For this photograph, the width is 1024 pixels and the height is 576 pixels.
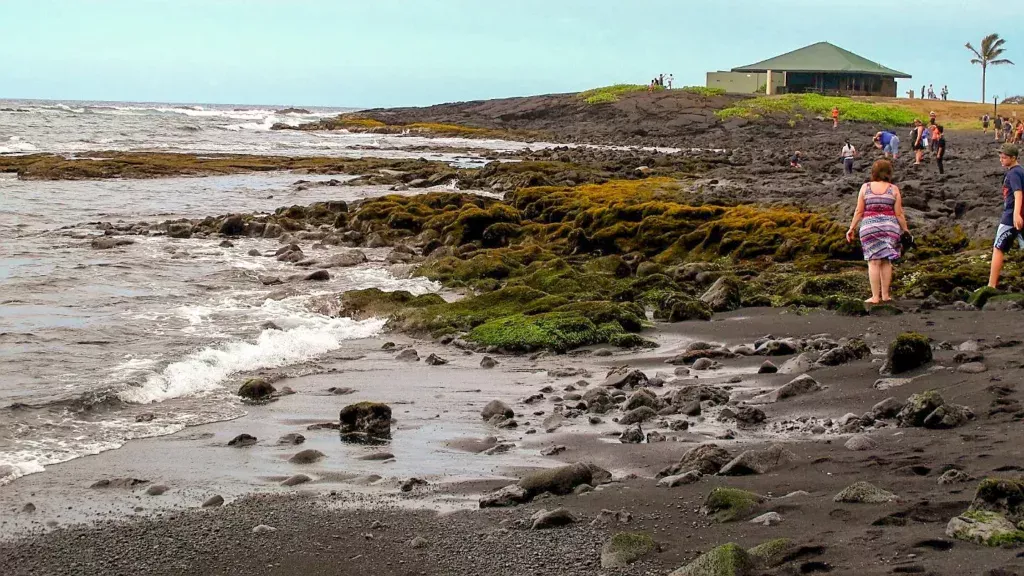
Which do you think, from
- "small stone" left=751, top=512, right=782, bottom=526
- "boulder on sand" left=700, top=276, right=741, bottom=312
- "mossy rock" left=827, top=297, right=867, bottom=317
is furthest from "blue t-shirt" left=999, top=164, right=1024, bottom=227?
"small stone" left=751, top=512, right=782, bottom=526

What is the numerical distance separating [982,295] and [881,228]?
1.26m

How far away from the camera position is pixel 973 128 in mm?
56438

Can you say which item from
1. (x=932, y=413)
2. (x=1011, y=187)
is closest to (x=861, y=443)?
(x=932, y=413)

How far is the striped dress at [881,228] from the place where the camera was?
1108 cm

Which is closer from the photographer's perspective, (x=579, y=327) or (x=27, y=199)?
(x=579, y=327)

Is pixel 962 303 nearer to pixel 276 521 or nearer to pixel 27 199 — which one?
pixel 276 521

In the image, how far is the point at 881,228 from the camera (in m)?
11.2

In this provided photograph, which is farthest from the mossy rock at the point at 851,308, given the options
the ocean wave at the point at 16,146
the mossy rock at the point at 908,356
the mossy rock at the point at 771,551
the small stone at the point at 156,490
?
the ocean wave at the point at 16,146

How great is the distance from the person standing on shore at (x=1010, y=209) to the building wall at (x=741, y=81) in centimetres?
7458

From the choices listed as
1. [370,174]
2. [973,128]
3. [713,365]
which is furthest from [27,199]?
[973,128]

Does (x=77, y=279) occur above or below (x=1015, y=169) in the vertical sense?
below

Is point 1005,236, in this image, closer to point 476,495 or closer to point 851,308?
point 851,308

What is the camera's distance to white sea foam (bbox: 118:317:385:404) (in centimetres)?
931

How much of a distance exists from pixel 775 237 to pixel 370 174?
965 inches
